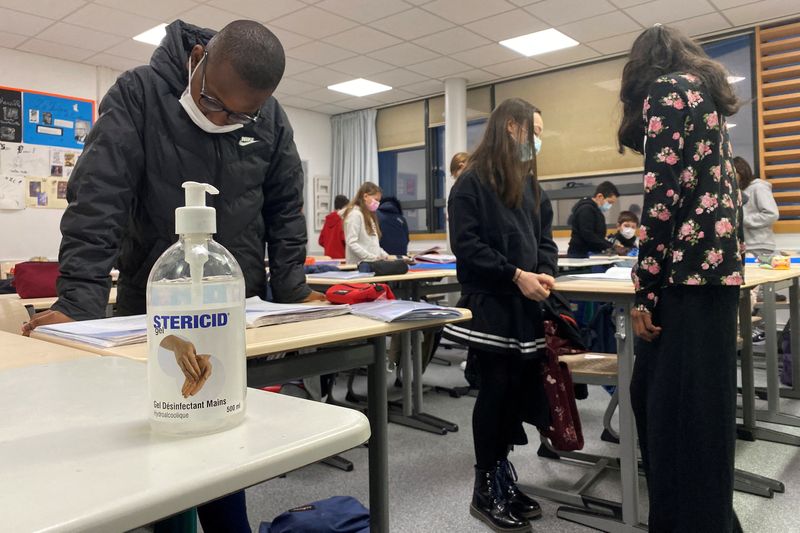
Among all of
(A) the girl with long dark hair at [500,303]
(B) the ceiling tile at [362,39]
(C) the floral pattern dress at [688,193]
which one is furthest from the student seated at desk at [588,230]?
(C) the floral pattern dress at [688,193]

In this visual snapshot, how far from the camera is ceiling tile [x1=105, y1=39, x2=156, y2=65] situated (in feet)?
17.7

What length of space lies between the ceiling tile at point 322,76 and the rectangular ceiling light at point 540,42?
6.11ft

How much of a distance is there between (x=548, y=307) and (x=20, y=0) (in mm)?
4687

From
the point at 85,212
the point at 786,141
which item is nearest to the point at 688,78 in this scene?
the point at 85,212

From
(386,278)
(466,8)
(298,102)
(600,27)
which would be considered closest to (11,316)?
(386,278)

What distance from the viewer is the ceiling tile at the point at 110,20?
4672 millimetres

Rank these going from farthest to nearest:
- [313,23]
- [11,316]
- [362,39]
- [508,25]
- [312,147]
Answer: [312,147] < [362,39] < [508,25] < [313,23] < [11,316]

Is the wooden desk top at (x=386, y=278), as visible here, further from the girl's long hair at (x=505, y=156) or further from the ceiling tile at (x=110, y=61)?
the ceiling tile at (x=110, y=61)

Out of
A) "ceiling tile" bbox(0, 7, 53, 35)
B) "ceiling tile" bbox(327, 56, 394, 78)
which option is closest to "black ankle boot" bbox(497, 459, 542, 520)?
"ceiling tile" bbox(327, 56, 394, 78)

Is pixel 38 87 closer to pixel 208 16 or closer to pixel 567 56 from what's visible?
pixel 208 16

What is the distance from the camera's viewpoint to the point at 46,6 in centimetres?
455

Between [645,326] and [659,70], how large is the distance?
0.63 m

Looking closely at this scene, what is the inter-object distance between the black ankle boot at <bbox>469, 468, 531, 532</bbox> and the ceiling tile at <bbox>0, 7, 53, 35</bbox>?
504 centimetres

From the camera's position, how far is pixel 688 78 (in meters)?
1.37
